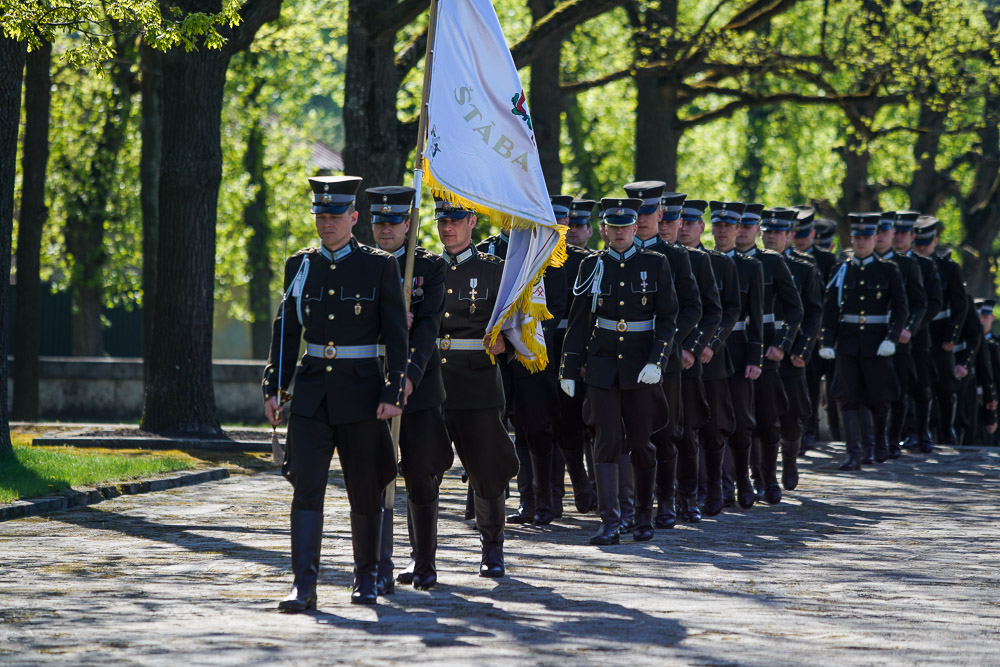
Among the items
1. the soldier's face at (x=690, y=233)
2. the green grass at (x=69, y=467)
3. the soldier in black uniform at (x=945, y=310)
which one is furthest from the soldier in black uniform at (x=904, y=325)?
the green grass at (x=69, y=467)

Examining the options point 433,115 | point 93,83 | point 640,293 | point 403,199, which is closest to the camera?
point 403,199

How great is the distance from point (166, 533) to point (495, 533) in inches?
115

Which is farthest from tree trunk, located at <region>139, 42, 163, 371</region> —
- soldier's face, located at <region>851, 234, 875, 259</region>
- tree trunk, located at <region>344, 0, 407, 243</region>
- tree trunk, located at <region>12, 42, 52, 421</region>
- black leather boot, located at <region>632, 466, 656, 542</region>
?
black leather boot, located at <region>632, 466, 656, 542</region>

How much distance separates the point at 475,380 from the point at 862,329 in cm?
780

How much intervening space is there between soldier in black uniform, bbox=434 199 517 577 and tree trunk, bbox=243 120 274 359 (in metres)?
27.6

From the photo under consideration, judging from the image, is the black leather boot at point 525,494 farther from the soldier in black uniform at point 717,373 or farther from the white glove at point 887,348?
the white glove at point 887,348

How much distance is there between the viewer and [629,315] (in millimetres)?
10586

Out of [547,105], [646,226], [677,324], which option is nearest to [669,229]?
[646,226]

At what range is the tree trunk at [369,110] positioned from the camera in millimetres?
17250

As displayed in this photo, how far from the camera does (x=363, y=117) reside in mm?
17359

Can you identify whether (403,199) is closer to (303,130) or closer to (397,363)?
(397,363)

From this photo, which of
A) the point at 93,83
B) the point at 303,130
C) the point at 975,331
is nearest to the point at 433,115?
the point at 975,331

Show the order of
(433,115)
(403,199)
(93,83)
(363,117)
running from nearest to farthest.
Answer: (403,199)
(433,115)
(363,117)
(93,83)

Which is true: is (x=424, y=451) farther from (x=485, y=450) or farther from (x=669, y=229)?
(x=669, y=229)
